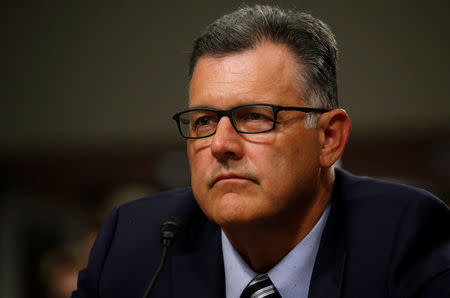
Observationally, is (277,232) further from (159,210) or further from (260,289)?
(159,210)

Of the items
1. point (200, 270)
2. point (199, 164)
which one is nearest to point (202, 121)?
point (199, 164)

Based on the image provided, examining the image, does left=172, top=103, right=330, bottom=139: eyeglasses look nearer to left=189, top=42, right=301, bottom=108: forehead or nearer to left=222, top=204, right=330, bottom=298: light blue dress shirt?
left=189, top=42, right=301, bottom=108: forehead

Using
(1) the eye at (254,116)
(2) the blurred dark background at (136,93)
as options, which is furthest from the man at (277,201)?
(2) the blurred dark background at (136,93)

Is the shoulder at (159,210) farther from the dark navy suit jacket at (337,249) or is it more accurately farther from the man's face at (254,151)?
the man's face at (254,151)

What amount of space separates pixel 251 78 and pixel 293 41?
194mm

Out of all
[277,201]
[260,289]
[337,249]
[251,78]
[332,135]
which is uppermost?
[251,78]

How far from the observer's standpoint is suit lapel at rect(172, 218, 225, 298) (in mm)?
1538

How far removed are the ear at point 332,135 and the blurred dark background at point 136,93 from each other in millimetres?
2592

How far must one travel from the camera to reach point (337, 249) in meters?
1.45

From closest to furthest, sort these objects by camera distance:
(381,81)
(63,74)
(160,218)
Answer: (160,218)
(381,81)
(63,74)

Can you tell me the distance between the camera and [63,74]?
4.32 m

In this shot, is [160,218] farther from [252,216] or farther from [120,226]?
[252,216]

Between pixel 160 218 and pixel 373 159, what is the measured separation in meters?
3.03

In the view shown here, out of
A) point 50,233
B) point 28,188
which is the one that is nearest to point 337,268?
point 50,233
